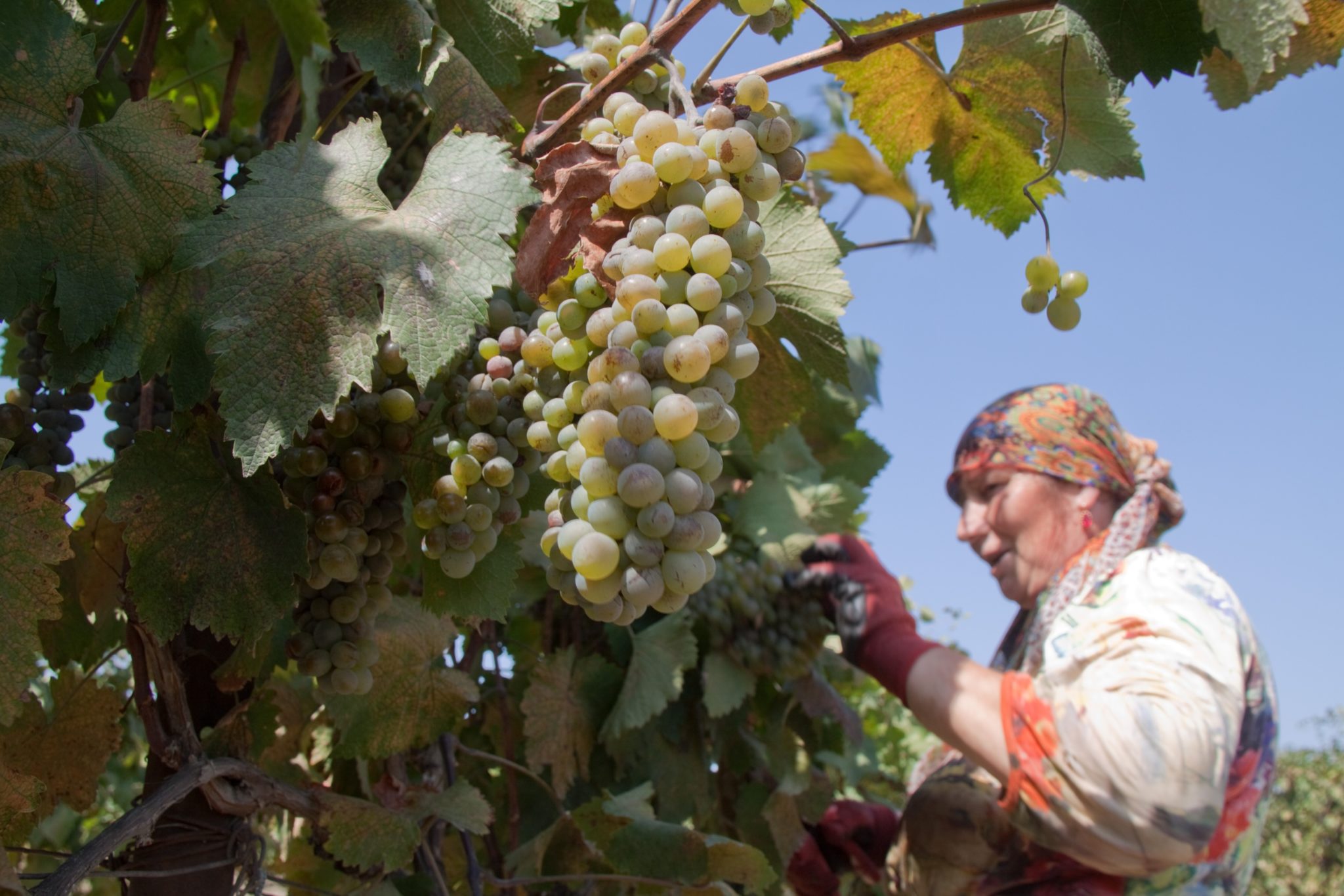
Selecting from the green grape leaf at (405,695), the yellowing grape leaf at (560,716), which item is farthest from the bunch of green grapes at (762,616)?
the green grape leaf at (405,695)

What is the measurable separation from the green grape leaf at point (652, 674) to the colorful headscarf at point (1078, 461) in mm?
838

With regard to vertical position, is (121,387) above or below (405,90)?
below

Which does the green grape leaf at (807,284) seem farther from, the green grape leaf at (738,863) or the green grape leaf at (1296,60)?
the green grape leaf at (738,863)

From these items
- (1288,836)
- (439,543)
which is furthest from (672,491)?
(1288,836)

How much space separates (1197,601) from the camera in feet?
6.01

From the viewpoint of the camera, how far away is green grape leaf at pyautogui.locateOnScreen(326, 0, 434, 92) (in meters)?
1.06

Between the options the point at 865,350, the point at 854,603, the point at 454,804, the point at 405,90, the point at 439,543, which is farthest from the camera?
the point at 865,350

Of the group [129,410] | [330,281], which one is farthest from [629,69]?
[129,410]

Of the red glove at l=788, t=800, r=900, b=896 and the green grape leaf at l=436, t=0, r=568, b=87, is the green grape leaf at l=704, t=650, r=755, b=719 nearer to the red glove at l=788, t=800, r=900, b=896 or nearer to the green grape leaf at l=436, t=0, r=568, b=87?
the red glove at l=788, t=800, r=900, b=896

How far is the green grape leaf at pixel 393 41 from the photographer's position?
3.46 ft

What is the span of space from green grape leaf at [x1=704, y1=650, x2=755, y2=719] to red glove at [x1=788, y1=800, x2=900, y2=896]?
60cm

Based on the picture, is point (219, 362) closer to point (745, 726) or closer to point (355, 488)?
point (355, 488)

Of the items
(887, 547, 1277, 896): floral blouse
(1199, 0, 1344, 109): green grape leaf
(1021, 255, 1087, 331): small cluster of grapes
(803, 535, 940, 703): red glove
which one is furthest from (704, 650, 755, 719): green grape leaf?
(1199, 0, 1344, 109): green grape leaf

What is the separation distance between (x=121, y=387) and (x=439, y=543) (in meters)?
0.44
